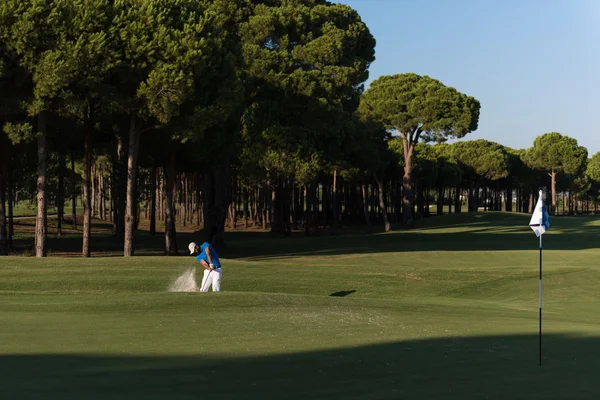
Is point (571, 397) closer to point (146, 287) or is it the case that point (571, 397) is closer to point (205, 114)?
point (146, 287)

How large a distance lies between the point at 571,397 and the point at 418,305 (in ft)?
37.5

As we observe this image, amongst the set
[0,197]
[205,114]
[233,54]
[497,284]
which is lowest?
[497,284]

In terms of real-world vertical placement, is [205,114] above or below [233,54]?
below

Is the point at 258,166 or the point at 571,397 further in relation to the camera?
the point at 258,166

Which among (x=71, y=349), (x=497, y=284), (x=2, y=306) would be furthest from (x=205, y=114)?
(x=71, y=349)

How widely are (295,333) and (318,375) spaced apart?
403cm

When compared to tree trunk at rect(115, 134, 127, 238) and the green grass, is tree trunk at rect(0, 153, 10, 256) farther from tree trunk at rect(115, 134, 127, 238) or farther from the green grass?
the green grass

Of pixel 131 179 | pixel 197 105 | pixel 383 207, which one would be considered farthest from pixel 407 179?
pixel 131 179

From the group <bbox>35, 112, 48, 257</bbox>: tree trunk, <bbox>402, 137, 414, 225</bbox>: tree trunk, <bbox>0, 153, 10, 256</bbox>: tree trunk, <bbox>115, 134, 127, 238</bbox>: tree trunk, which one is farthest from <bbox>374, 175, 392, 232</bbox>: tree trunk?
<bbox>35, 112, 48, 257</bbox>: tree trunk

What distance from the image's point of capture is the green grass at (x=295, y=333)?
978 cm

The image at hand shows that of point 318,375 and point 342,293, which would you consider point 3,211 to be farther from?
point 318,375

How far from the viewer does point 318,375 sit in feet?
34.7

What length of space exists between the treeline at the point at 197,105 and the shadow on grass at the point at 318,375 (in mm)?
21835

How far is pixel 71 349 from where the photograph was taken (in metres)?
11.8
